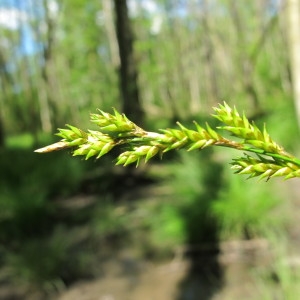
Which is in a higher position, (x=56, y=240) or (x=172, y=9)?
(x=172, y=9)

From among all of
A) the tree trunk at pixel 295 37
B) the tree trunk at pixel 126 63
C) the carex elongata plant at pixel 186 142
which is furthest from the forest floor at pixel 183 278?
the tree trunk at pixel 126 63

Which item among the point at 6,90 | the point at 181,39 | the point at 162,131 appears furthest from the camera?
the point at 181,39

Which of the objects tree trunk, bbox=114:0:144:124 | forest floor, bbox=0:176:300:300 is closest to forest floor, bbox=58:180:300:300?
forest floor, bbox=0:176:300:300

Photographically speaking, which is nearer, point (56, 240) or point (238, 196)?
point (238, 196)

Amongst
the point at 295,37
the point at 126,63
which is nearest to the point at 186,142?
the point at 295,37

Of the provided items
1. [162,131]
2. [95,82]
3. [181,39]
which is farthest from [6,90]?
[162,131]

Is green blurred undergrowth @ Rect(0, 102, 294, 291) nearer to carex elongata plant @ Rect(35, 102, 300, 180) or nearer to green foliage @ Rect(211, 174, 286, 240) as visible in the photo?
green foliage @ Rect(211, 174, 286, 240)

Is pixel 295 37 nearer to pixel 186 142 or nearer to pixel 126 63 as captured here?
pixel 186 142

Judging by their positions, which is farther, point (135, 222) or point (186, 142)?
point (135, 222)

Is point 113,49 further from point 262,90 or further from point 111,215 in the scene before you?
point 111,215
